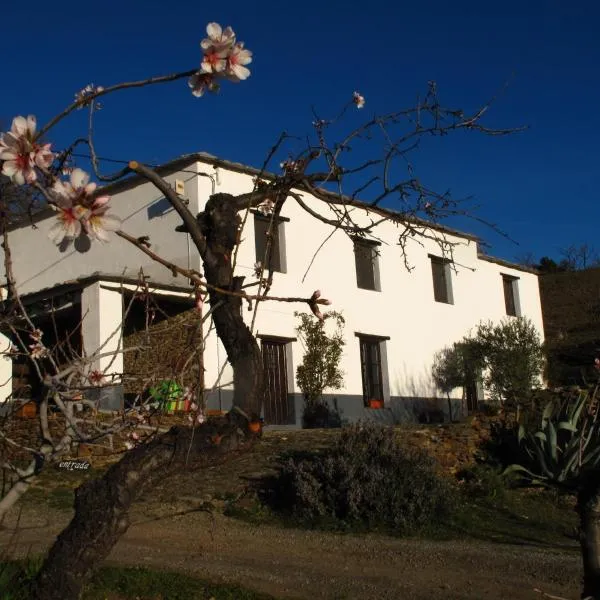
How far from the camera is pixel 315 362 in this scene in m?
18.4

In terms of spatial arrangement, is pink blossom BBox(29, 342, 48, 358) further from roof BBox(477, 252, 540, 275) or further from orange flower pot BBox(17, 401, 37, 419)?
roof BBox(477, 252, 540, 275)

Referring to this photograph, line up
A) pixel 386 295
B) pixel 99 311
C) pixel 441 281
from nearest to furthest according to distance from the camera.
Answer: pixel 99 311 < pixel 386 295 < pixel 441 281

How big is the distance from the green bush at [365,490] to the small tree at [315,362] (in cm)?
810

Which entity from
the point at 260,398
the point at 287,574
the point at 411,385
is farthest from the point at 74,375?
the point at 411,385

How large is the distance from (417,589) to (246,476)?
4.74 m

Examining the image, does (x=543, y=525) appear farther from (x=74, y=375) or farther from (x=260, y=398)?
(x=74, y=375)

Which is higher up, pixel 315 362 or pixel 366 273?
pixel 366 273

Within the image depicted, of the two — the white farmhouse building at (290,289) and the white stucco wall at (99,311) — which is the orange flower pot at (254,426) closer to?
the white farmhouse building at (290,289)

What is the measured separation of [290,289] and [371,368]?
3.91 meters

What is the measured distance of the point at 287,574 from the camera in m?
6.58

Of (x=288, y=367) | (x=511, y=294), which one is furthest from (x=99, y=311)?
(x=511, y=294)

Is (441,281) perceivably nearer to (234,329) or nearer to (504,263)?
(504,263)

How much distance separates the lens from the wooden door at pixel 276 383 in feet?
59.0

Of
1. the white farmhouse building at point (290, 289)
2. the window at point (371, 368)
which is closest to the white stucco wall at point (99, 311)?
the white farmhouse building at point (290, 289)
